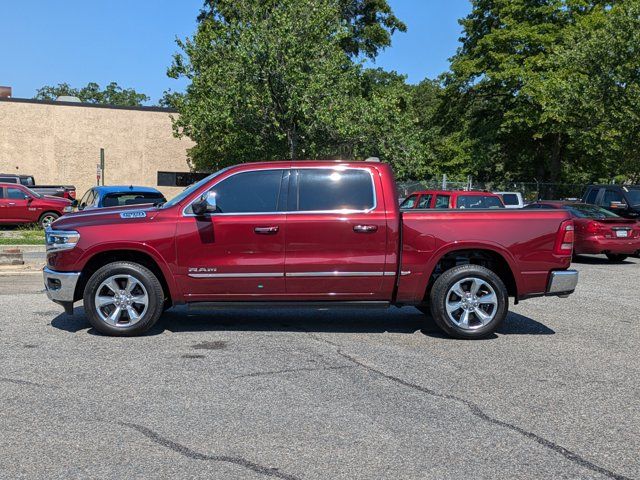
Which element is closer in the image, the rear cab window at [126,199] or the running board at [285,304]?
the running board at [285,304]

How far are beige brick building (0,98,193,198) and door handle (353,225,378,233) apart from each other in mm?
37379

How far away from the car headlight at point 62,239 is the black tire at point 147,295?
16.4 inches

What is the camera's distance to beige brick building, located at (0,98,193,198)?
41.8 metres

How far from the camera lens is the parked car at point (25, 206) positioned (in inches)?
918

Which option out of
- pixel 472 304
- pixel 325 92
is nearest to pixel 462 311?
pixel 472 304

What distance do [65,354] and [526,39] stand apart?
34901mm

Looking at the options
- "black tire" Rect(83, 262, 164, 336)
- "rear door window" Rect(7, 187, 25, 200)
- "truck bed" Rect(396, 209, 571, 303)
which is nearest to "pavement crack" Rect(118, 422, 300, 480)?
"black tire" Rect(83, 262, 164, 336)

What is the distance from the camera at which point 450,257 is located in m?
7.84

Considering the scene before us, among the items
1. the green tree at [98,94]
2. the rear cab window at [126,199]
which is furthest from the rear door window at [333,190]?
the green tree at [98,94]

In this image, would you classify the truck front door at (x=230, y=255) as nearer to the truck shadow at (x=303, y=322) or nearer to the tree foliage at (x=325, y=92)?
the truck shadow at (x=303, y=322)

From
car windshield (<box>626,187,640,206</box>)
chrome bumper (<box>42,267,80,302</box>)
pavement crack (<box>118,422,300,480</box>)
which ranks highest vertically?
car windshield (<box>626,187,640,206</box>)

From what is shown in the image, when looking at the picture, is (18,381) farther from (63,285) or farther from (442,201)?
(442,201)

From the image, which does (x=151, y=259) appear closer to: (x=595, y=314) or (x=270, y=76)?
(x=595, y=314)

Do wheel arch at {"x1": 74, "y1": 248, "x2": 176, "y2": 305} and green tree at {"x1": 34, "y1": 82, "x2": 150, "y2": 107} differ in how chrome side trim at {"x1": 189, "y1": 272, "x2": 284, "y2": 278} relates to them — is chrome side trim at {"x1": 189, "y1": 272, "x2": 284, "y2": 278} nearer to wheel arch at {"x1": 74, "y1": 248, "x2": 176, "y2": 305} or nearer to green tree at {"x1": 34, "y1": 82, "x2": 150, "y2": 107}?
wheel arch at {"x1": 74, "y1": 248, "x2": 176, "y2": 305}
